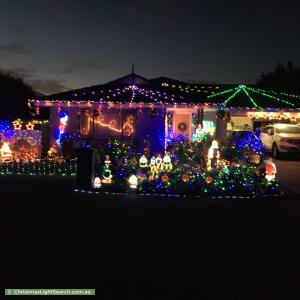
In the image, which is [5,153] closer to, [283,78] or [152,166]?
[152,166]

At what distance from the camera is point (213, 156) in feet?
43.7

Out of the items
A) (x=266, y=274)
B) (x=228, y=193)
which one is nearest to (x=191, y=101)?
(x=228, y=193)

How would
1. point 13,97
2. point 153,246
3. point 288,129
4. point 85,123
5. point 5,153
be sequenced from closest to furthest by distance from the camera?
point 153,246 → point 5,153 → point 85,123 → point 288,129 → point 13,97

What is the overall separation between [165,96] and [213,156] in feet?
27.8

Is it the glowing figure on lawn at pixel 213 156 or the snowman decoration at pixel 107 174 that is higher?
the glowing figure on lawn at pixel 213 156

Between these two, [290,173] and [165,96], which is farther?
[165,96]

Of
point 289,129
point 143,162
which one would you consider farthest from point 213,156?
point 289,129

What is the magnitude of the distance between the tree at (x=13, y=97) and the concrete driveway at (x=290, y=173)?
25094 millimetres

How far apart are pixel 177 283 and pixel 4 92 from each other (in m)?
38.1

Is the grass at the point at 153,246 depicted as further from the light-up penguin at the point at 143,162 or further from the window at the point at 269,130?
the window at the point at 269,130

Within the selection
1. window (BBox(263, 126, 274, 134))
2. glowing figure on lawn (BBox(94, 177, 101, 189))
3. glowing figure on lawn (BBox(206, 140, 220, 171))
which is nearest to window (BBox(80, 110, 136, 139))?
window (BBox(263, 126, 274, 134))

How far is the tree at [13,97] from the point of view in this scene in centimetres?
3966

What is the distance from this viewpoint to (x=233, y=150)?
13.2 m

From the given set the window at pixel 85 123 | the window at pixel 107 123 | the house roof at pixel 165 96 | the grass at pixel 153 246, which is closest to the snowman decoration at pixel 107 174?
the grass at pixel 153 246
